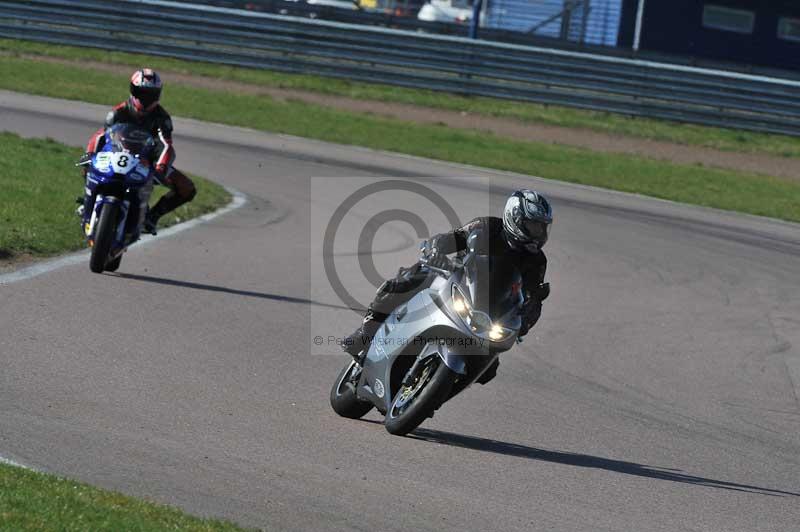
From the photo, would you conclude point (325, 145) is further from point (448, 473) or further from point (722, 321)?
point (448, 473)

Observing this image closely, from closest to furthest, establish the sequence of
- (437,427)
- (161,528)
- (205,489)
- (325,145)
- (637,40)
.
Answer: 1. (161,528)
2. (205,489)
3. (437,427)
4. (325,145)
5. (637,40)

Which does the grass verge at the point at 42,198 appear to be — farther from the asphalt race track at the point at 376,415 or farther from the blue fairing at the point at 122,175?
the blue fairing at the point at 122,175

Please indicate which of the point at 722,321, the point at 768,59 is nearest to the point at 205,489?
the point at 722,321

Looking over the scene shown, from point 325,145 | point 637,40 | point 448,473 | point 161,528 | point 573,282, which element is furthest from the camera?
point 637,40

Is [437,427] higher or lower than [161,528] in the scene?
lower

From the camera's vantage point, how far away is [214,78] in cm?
2742

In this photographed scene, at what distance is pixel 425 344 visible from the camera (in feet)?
22.8

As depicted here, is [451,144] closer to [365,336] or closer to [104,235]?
[104,235]

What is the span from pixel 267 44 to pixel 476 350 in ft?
71.3

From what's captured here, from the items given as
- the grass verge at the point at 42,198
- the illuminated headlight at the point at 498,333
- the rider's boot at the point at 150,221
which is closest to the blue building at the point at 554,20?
the grass verge at the point at 42,198

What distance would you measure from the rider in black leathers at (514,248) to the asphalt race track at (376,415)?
81 centimetres

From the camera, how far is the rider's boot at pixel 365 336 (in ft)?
24.5

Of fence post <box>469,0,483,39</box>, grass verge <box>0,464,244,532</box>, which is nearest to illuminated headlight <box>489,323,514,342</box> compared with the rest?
grass verge <box>0,464,244,532</box>

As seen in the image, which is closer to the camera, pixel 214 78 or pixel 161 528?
pixel 161 528
